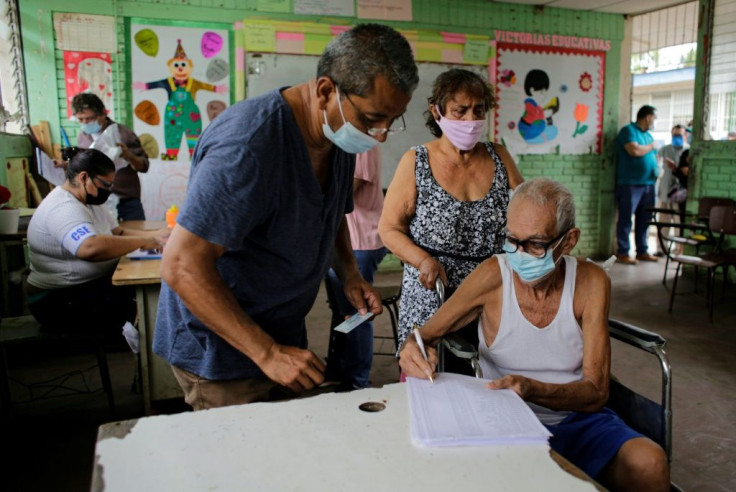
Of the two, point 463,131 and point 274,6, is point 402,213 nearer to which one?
point 463,131

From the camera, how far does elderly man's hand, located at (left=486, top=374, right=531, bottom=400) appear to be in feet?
4.57

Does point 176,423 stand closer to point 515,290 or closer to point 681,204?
point 515,290

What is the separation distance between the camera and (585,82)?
716 cm

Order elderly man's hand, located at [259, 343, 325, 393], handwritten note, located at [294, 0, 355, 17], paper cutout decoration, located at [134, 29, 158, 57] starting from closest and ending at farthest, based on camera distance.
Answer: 1. elderly man's hand, located at [259, 343, 325, 393]
2. paper cutout decoration, located at [134, 29, 158, 57]
3. handwritten note, located at [294, 0, 355, 17]

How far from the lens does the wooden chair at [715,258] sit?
4777mm

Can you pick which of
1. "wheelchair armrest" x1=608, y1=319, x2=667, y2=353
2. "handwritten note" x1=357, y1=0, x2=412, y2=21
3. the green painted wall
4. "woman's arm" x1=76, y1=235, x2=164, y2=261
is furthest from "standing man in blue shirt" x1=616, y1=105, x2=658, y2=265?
"woman's arm" x1=76, y1=235, x2=164, y2=261

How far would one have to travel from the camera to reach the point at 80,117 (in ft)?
13.9

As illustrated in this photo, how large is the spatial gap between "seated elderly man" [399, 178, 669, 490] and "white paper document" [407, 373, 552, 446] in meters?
0.17

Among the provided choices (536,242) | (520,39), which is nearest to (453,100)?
(536,242)

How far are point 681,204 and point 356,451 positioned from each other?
7774 mm

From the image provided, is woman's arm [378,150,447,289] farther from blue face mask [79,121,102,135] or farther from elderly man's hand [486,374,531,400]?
blue face mask [79,121,102,135]

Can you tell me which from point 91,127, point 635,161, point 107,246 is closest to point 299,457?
point 107,246

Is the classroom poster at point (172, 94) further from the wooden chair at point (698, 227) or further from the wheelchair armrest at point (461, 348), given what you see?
the wooden chair at point (698, 227)

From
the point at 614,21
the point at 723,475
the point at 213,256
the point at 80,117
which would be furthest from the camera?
the point at 614,21
